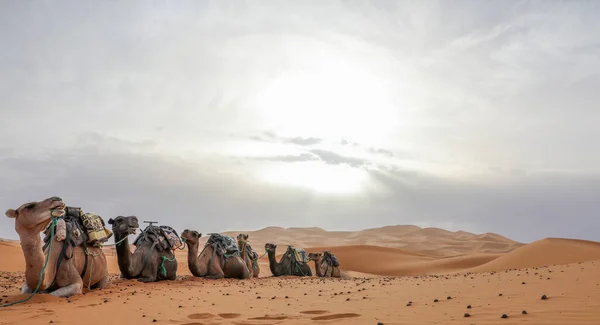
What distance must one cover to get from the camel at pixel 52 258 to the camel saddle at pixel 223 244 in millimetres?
5776

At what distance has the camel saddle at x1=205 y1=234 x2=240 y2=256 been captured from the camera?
54.7 ft

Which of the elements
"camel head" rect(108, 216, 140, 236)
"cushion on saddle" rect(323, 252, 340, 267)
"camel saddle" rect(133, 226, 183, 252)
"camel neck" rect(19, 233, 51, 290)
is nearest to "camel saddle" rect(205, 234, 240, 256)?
"camel saddle" rect(133, 226, 183, 252)

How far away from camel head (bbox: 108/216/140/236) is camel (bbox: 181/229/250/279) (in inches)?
116

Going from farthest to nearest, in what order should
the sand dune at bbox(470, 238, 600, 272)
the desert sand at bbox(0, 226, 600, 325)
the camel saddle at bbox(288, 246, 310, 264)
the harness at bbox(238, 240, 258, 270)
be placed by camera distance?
the sand dune at bbox(470, 238, 600, 272) < the camel saddle at bbox(288, 246, 310, 264) < the harness at bbox(238, 240, 258, 270) < the desert sand at bbox(0, 226, 600, 325)

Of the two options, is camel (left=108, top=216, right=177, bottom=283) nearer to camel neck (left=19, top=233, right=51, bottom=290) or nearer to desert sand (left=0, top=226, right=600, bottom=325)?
desert sand (left=0, top=226, right=600, bottom=325)

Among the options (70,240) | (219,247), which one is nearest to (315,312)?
(70,240)

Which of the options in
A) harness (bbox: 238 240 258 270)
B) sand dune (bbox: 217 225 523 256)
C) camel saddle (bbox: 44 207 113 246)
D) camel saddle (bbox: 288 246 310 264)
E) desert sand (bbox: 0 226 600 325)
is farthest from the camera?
sand dune (bbox: 217 225 523 256)

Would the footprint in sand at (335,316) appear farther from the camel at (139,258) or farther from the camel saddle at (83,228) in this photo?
the camel at (139,258)

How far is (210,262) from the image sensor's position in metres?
16.1

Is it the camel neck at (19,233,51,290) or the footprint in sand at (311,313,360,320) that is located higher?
the camel neck at (19,233,51,290)

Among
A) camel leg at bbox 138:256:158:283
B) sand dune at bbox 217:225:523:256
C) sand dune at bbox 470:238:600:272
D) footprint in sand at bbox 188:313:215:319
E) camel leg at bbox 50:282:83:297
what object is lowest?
footprint in sand at bbox 188:313:215:319

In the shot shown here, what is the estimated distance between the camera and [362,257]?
36781 mm

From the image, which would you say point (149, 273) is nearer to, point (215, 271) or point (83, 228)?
point (215, 271)

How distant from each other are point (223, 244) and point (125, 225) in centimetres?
499
